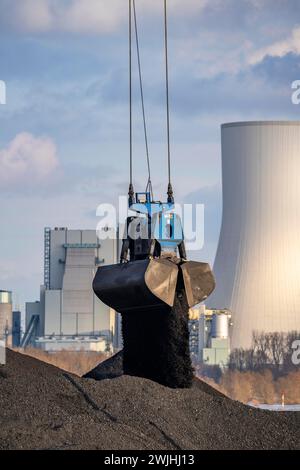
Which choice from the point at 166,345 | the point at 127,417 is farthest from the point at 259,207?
the point at 127,417

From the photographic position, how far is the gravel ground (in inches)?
666

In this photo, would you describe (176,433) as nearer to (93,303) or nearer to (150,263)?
(150,263)

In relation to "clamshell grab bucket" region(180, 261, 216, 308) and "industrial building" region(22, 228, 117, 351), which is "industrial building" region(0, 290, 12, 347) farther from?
"clamshell grab bucket" region(180, 261, 216, 308)

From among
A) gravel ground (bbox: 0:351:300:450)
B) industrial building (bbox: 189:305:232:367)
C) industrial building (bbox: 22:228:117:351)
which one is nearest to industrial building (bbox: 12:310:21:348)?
industrial building (bbox: 22:228:117:351)

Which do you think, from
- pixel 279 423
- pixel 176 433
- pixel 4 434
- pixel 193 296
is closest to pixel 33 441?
pixel 4 434

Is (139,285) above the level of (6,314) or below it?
above

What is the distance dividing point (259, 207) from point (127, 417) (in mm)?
44526

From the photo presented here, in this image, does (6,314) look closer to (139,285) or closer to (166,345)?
(166,345)

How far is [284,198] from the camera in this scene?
63.3 metres

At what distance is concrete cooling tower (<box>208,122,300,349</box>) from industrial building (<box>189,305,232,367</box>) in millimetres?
9328

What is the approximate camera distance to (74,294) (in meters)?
89.2

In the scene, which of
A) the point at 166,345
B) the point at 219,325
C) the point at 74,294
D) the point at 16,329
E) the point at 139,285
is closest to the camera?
the point at 139,285

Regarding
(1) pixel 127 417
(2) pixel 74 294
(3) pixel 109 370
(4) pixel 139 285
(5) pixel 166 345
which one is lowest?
(1) pixel 127 417

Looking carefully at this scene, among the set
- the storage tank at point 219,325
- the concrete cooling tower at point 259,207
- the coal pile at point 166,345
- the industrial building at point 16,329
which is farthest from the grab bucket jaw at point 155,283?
the industrial building at point 16,329
